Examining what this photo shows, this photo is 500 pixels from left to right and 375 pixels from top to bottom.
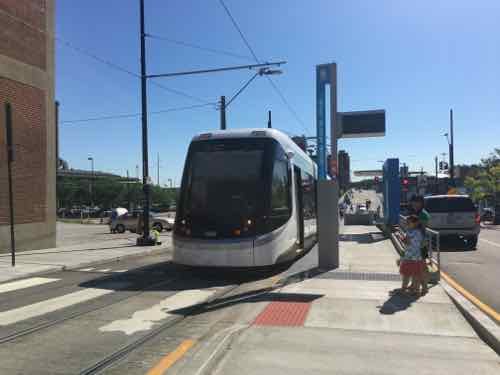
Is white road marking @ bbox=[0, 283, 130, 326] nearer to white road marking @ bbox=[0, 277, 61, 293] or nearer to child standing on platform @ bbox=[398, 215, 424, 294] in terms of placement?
white road marking @ bbox=[0, 277, 61, 293]

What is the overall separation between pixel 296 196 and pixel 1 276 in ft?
22.7

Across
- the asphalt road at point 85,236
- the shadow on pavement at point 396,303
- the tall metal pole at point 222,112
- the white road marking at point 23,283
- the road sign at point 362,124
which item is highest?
the tall metal pole at point 222,112

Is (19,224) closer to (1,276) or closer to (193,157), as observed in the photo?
(1,276)

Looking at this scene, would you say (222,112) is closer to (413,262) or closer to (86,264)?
(86,264)

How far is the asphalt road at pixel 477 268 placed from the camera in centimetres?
860

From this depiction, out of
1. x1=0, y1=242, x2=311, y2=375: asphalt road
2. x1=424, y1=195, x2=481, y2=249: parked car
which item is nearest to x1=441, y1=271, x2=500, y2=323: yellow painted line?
x1=0, y1=242, x2=311, y2=375: asphalt road

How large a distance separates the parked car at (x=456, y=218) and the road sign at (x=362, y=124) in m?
4.05

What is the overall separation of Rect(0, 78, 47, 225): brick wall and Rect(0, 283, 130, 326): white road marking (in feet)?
26.6

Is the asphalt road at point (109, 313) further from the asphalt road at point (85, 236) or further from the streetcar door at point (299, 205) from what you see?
the asphalt road at point (85, 236)

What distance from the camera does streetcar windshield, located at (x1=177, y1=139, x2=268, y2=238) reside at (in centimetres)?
959

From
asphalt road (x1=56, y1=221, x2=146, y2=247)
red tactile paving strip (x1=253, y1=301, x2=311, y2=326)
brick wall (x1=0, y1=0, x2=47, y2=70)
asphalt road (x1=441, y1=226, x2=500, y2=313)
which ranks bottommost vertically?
asphalt road (x1=56, y1=221, x2=146, y2=247)

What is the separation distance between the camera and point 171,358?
4.87 meters

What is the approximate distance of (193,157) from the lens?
34.2 ft

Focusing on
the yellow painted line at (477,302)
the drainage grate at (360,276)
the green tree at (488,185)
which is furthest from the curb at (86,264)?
the green tree at (488,185)
